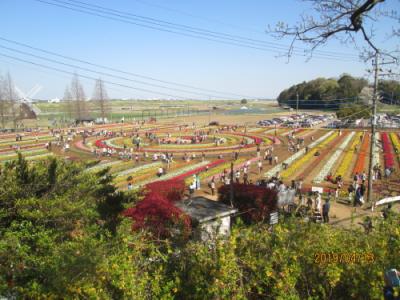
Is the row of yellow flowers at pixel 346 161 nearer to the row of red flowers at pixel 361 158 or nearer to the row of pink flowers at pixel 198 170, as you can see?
the row of red flowers at pixel 361 158

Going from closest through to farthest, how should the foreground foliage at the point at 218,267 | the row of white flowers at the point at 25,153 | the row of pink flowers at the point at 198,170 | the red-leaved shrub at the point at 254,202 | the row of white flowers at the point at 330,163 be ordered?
the foreground foliage at the point at 218,267 → the red-leaved shrub at the point at 254,202 → the row of white flowers at the point at 330,163 → the row of pink flowers at the point at 198,170 → the row of white flowers at the point at 25,153

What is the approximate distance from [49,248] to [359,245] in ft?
22.5

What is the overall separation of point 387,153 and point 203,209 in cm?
3404

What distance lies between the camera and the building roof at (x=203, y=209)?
13177 millimetres

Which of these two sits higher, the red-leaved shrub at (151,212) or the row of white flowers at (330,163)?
the red-leaved shrub at (151,212)

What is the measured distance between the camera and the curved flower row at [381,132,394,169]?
34.1 meters

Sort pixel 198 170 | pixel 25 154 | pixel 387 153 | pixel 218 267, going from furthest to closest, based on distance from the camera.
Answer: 1. pixel 25 154
2. pixel 387 153
3. pixel 198 170
4. pixel 218 267

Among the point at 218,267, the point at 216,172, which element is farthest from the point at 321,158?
the point at 218,267

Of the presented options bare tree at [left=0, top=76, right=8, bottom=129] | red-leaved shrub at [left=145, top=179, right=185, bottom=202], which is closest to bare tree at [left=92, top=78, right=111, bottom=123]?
bare tree at [left=0, top=76, right=8, bottom=129]

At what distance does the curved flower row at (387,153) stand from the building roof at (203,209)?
22.3m

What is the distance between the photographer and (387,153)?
39.9 meters

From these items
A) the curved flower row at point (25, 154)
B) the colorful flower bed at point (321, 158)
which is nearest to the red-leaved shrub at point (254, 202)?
the colorful flower bed at point (321, 158)

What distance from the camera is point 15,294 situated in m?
6.19

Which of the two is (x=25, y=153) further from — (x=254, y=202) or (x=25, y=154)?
(x=254, y=202)
